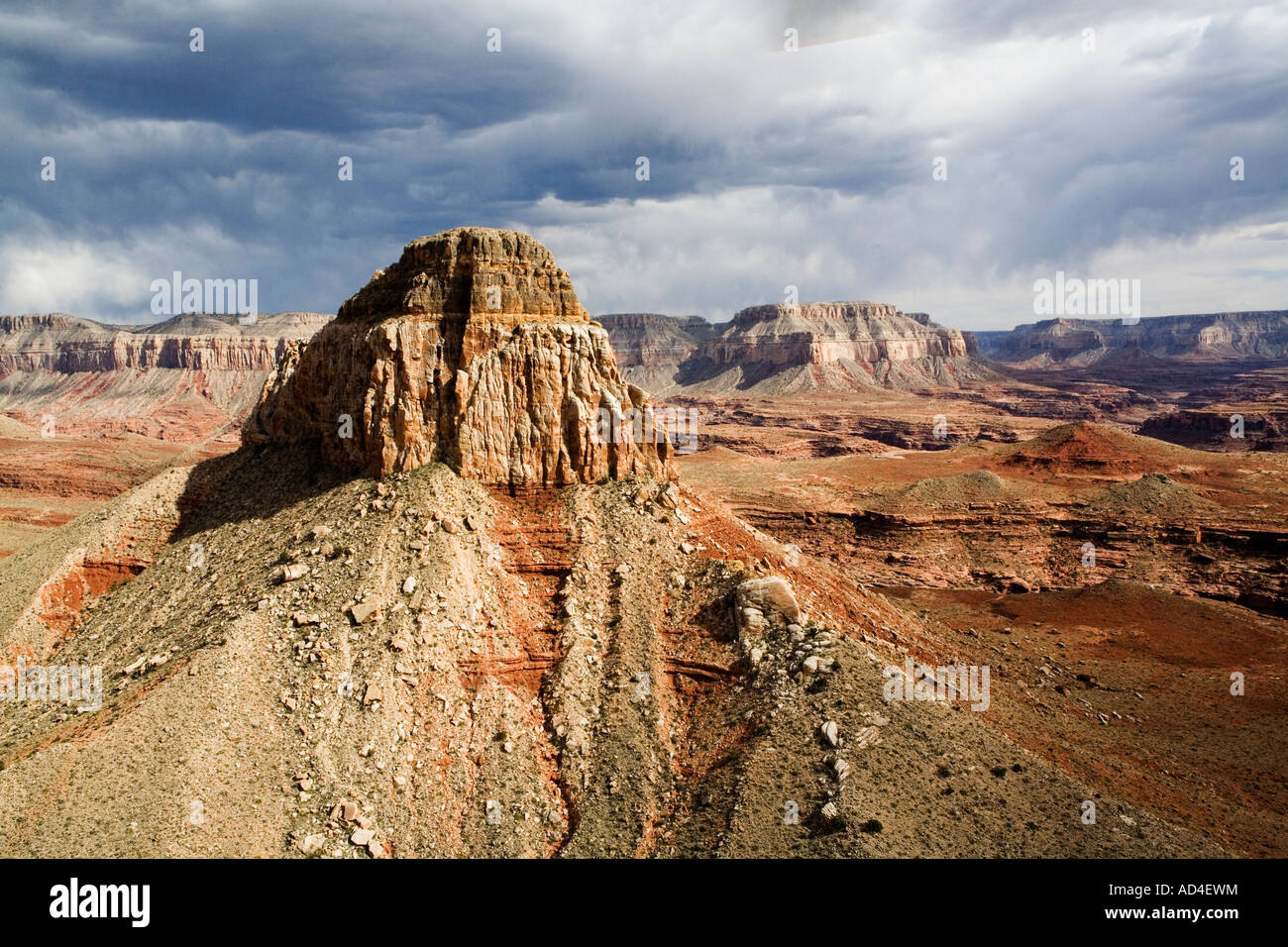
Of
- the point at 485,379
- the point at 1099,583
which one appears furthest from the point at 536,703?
the point at 1099,583

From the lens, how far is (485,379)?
37.0 meters

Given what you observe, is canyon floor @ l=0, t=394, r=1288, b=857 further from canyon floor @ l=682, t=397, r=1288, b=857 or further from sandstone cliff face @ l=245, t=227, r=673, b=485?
sandstone cliff face @ l=245, t=227, r=673, b=485

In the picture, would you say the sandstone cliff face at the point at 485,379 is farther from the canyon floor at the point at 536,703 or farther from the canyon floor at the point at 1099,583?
the canyon floor at the point at 1099,583

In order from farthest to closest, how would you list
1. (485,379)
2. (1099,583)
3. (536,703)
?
(1099,583)
(485,379)
(536,703)

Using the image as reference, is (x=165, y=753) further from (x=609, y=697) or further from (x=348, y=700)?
(x=609, y=697)

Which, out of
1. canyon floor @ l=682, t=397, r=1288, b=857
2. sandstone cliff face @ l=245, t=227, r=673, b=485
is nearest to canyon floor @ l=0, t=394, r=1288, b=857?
canyon floor @ l=682, t=397, r=1288, b=857

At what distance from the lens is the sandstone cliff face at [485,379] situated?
36.9m

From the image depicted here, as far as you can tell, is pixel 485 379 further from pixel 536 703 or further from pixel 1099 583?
pixel 1099 583

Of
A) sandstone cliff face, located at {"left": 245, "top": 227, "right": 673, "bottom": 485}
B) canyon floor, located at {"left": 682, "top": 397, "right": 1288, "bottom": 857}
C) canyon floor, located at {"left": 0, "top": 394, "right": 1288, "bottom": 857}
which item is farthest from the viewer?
sandstone cliff face, located at {"left": 245, "top": 227, "right": 673, "bottom": 485}

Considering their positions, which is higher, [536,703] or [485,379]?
[485,379]

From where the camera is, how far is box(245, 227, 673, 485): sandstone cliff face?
121 feet

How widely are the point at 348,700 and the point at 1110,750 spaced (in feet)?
111

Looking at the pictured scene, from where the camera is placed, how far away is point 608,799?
2753 centimetres

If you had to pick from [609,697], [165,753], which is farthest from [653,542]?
[165,753]
